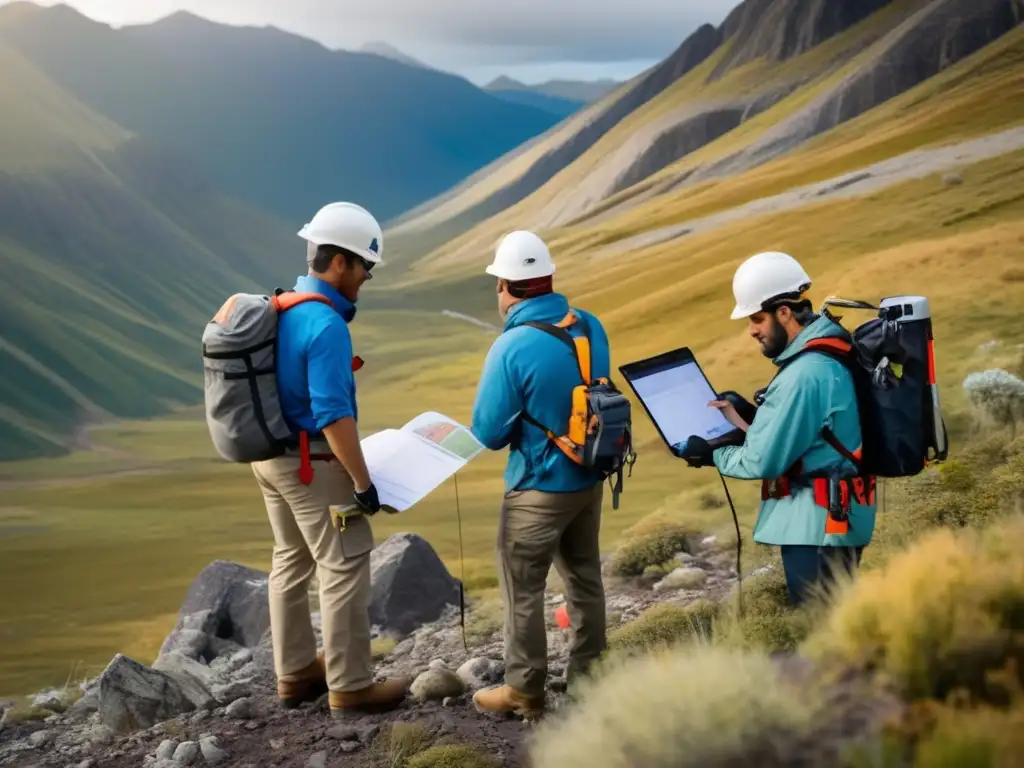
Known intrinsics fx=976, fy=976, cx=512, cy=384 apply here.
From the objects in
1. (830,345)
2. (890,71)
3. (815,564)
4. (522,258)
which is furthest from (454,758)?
(890,71)

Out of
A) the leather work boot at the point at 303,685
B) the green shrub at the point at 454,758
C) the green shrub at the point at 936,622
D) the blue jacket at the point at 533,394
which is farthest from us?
the leather work boot at the point at 303,685

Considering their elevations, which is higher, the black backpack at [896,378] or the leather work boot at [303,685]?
the black backpack at [896,378]

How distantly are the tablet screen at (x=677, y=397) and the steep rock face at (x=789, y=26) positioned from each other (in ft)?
239

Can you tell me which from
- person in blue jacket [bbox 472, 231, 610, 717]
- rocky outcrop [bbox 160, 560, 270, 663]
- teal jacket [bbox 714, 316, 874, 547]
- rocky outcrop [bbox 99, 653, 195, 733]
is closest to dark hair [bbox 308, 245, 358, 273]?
person in blue jacket [bbox 472, 231, 610, 717]

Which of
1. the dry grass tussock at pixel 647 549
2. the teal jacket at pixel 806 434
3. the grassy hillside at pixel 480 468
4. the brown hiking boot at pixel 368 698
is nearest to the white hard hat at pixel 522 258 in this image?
the teal jacket at pixel 806 434

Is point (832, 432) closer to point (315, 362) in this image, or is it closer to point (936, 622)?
point (936, 622)

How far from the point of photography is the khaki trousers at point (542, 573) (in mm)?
4746

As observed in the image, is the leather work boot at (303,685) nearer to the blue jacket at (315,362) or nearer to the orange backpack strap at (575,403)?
the blue jacket at (315,362)

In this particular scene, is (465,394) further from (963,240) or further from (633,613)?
(633,613)

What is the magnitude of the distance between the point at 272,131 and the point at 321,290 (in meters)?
130

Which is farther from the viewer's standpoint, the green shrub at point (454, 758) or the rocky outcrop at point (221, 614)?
the rocky outcrop at point (221, 614)

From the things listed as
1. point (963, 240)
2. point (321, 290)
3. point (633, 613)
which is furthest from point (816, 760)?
point (963, 240)

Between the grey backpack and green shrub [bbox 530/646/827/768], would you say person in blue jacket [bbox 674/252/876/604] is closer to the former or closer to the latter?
green shrub [bbox 530/646/827/768]

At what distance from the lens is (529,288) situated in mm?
4703
